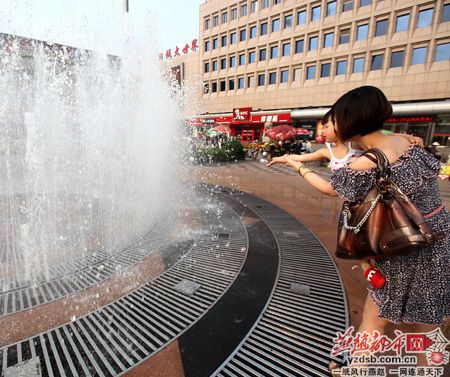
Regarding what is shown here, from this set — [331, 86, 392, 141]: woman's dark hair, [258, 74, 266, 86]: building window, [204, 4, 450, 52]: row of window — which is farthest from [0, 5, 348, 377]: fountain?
[258, 74, 266, 86]: building window

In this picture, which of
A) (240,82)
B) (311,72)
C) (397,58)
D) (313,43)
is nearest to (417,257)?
(397,58)

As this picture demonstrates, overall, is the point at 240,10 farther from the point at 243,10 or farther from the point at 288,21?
the point at 288,21

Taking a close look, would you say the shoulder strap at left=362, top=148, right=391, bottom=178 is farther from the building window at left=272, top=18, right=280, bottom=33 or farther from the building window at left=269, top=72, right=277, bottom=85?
the building window at left=272, top=18, right=280, bottom=33

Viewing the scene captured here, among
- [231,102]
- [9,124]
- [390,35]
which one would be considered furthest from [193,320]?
[231,102]

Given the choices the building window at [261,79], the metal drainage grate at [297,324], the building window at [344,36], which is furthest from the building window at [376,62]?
the metal drainage grate at [297,324]

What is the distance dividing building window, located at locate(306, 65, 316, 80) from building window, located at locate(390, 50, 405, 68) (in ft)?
21.1

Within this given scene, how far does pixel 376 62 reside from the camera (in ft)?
73.9

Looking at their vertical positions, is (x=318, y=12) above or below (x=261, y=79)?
above

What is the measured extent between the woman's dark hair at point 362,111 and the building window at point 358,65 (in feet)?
85.8

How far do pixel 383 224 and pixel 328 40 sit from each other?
93.3 ft

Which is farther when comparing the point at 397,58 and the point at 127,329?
the point at 397,58

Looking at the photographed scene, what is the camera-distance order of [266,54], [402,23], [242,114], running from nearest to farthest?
[402,23]
[266,54]
[242,114]

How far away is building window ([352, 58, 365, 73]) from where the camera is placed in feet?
75.8

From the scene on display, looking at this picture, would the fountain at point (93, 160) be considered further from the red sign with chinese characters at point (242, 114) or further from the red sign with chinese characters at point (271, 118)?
the red sign with chinese characters at point (242, 114)
